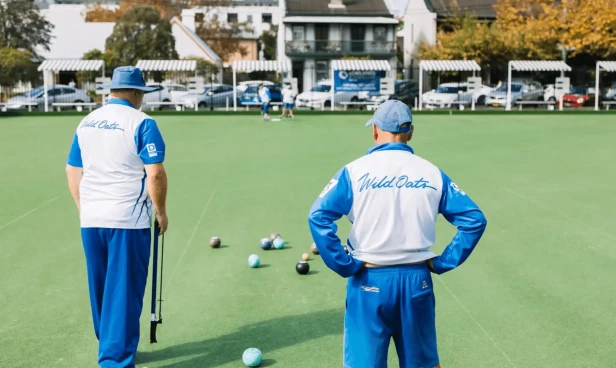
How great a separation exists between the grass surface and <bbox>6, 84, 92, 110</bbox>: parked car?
21.5 meters

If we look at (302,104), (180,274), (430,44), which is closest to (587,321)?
(180,274)

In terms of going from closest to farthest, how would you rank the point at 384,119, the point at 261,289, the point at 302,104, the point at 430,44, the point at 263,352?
the point at 384,119
the point at 263,352
the point at 261,289
the point at 302,104
the point at 430,44

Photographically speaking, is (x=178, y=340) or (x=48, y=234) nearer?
(x=178, y=340)

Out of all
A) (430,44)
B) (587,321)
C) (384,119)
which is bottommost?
(587,321)

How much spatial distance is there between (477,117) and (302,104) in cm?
1085

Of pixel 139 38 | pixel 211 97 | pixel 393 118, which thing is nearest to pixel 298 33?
pixel 139 38

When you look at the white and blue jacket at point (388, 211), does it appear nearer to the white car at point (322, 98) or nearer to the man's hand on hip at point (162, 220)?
the man's hand on hip at point (162, 220)

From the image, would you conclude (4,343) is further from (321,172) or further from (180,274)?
(321,172)

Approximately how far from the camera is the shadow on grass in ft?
16.9

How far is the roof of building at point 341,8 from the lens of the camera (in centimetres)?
6081

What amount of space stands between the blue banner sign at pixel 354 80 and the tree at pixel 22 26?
92.2ft

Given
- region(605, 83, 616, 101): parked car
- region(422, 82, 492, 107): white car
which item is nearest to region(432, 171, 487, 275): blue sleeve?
region(422, 82, 492, 107): white car

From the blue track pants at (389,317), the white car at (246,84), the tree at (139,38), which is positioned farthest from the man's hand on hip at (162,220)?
the tree at (139,38)

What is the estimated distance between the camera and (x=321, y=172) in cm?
1404
